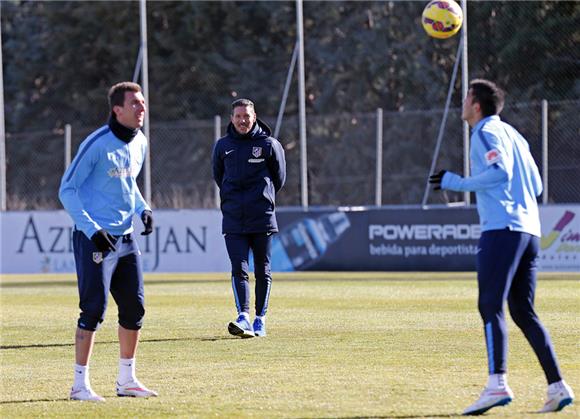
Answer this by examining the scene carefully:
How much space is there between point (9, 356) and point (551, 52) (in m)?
22.8

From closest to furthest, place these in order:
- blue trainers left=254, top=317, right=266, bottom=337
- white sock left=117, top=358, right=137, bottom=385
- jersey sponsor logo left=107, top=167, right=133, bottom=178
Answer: jersey sponsor logo left=107, top=167, right=133, bottom=178
white sock left=117, top=358, right=137, bottom=385
blue trainers left=254, top=317, right=266, bottom=337

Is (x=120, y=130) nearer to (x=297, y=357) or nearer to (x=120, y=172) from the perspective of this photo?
(x=120, y=172)

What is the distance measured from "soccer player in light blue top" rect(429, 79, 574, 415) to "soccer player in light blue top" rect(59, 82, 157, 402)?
2182 mm

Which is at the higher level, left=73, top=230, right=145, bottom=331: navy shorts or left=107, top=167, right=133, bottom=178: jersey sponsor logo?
left=107, top=167, right=133, bottom=178: jersey sponsor logo

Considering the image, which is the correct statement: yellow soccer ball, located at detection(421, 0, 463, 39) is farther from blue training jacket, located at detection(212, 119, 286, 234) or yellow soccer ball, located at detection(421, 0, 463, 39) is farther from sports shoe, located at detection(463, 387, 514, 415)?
sports shoe, located at detection(463, 387, 514, 415)

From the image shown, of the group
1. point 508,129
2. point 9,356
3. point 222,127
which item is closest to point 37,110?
point 222,127

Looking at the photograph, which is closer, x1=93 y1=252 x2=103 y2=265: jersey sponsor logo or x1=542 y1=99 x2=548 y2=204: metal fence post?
x1=93 y1=252 x2=103 y2=265: jersey sponsor logo

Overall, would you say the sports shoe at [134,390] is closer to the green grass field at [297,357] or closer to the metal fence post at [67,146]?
Result: the green grass field at [297,357]

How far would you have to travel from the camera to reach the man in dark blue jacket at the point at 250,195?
12.9 meters

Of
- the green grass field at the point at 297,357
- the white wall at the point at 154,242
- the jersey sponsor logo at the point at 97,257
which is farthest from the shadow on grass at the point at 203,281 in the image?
the jersey sponsor logo at the point at 97,257

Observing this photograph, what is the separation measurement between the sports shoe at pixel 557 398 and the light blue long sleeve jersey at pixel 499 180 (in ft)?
3.06

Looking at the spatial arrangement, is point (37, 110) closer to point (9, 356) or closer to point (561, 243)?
point (561, 243)

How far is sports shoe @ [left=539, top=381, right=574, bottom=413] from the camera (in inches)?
308

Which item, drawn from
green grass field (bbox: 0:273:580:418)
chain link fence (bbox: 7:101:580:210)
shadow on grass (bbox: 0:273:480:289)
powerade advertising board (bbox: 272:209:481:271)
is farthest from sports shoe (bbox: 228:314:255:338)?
chain link fence (bbox: 7:101:580:210)
